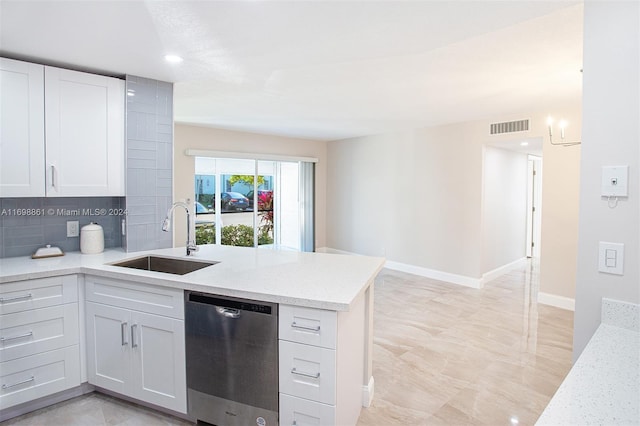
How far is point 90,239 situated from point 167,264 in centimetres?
63

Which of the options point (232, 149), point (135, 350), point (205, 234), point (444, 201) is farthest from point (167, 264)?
point (444, 201)

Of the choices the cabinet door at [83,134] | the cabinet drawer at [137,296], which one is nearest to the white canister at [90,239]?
the cabinet door at [83,134]

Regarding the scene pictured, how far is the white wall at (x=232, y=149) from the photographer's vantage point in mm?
5586

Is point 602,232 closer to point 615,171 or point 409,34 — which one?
point 615,171

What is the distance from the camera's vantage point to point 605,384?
960 mm

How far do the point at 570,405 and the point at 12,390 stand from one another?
2.84 meters

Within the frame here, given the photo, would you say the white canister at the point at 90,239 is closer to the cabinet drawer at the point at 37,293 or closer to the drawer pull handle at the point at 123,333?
the cabinet drawer at the point at 37,293

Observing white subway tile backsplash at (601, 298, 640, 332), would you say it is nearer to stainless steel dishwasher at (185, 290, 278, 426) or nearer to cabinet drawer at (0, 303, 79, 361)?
stainless steel dishwasher at (185, 290, 278, 426)

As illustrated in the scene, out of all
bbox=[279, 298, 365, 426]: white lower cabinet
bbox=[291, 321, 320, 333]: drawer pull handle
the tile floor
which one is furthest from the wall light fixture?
bbox=[291, 321, 320, 333]: drawer pull handle

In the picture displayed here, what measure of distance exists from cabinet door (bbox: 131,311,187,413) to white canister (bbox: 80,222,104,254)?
0.92 meters

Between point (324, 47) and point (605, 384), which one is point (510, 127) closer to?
point (324, 47)

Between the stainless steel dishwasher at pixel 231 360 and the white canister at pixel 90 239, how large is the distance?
127cm

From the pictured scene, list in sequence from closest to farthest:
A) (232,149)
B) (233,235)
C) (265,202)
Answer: (232,149) < (233,235) < (265,202)

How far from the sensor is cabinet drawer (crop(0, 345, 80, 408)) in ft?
6.92
